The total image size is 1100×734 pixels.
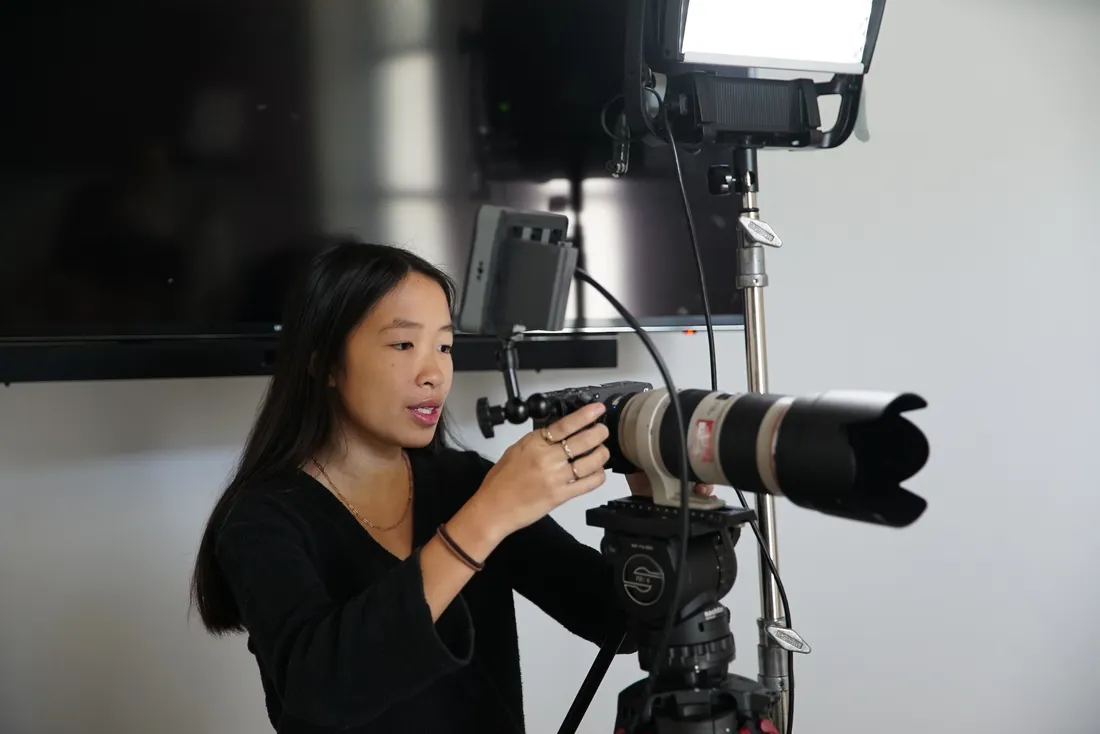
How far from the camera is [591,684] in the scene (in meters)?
1.02

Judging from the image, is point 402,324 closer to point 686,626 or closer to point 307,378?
point 307,378

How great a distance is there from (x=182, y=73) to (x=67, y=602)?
83 cm

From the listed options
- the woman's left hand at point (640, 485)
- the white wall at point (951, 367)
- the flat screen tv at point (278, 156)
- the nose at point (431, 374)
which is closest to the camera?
the woman's left hand at point (640, 485)

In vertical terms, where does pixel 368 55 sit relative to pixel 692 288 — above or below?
above

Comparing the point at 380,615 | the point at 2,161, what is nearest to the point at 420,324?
the point at 380,615

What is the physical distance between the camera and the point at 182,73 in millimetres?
1401

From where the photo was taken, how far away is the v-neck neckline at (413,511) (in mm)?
1113

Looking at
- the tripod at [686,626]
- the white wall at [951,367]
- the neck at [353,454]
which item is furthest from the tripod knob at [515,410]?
the white wall at [951,367]

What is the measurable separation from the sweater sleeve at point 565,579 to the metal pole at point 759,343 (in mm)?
181

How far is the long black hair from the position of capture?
113 cm

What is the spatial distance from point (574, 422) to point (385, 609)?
0.23m

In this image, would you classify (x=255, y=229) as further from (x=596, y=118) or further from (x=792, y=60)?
(x=792, y=60)

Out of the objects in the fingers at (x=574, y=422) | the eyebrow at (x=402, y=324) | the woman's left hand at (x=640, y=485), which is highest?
the eyebrow at (x=402, y=324)

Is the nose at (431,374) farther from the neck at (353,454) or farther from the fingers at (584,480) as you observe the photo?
the fingers at (584,480)
